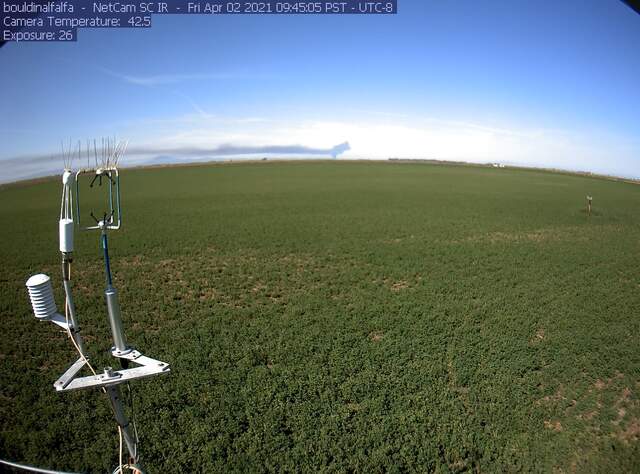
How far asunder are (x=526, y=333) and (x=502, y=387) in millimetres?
2734

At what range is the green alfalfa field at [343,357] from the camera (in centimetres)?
561

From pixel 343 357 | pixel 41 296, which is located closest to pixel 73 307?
pixel 41 296

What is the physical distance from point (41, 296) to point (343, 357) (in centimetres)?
637

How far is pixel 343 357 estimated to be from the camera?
8016mm

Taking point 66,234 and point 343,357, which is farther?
point 343,357

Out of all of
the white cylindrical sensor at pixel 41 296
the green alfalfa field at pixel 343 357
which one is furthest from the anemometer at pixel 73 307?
the green alfalfa field at pixel 343 357

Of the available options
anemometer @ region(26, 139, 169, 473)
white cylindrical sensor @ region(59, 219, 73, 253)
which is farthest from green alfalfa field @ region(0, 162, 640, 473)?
white cylindrical sensor @ region(59, 219, 73, 253)

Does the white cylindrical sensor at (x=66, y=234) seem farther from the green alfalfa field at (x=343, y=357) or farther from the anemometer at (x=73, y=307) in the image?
the green alfalfa field at (x=343, y=357)

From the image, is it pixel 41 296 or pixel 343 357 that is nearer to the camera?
pixel 41 296

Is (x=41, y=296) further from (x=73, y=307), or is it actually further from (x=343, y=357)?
(x=343, y=357)

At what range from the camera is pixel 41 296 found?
8.55ft

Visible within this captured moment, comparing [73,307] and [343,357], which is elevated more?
[73,307]

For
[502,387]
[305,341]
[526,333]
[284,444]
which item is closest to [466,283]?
[526,333]

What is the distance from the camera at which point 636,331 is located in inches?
373
